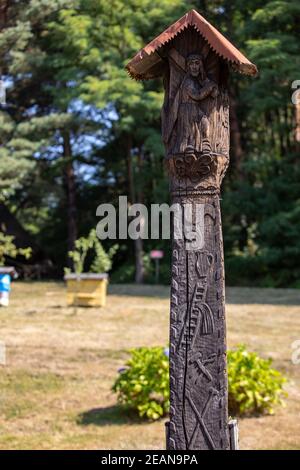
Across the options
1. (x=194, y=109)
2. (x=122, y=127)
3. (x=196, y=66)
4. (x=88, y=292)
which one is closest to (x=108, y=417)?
(x=194, y=109)

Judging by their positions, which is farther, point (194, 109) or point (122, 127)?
point (122, 127)

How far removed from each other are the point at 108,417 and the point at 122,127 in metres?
13.9

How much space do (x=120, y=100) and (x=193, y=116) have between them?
15.3 metres

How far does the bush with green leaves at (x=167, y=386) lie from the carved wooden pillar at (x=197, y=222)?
240 centimetres

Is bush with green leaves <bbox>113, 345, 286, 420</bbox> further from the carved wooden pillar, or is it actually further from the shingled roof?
the shingled roof

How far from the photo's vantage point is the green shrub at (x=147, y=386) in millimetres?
5066

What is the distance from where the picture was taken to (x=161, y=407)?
5.14 meters

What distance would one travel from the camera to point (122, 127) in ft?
59.9

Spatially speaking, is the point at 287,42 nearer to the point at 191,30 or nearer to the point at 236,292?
the point at 236,292

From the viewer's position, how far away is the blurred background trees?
54.7 ft

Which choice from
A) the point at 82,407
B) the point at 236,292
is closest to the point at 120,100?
the point at 236,292

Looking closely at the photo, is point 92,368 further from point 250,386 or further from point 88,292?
point 88,292

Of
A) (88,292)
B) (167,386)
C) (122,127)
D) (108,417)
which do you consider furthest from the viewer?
(122,127)

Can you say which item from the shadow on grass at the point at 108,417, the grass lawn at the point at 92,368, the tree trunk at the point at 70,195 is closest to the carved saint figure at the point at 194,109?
the grass lawn at the point at 92,368
